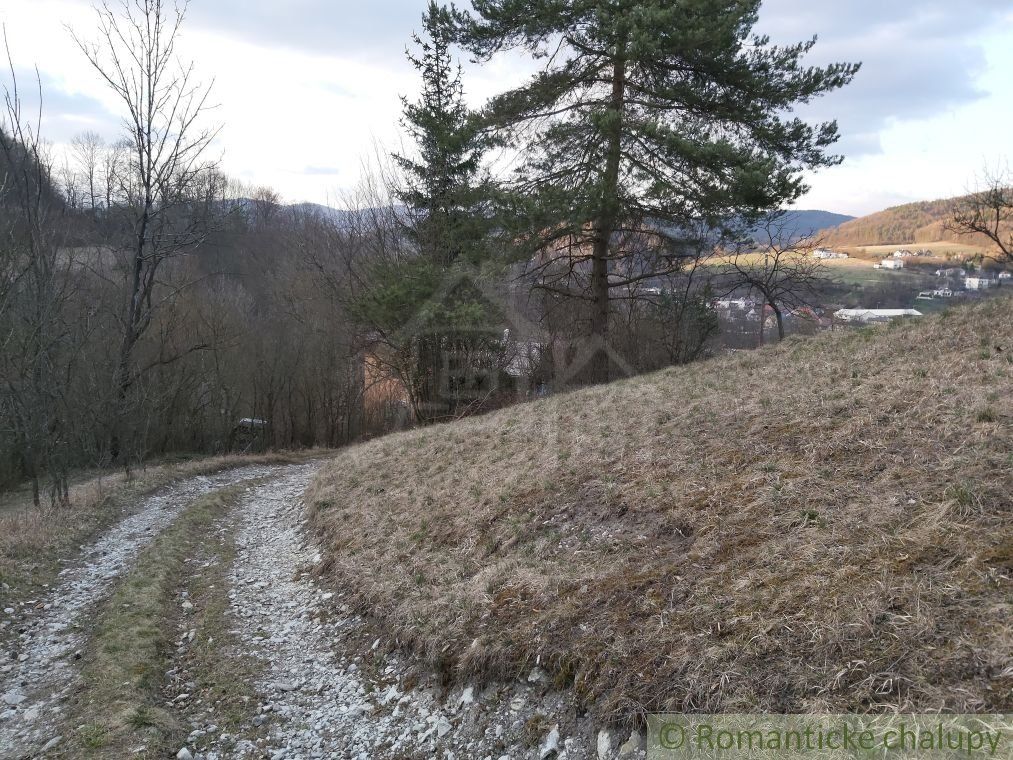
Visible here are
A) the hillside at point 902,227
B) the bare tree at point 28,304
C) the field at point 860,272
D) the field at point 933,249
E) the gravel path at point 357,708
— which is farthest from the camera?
the field at point 860,272

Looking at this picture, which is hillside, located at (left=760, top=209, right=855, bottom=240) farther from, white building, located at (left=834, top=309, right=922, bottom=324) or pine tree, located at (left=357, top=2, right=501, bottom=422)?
pine tree, located at (left=357, top=2, right=501, bottom=422)

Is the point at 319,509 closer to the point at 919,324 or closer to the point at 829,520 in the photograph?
the point at 829,520

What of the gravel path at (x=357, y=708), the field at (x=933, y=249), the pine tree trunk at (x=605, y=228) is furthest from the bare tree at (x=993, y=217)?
the gravel path at (x=357, y=708)

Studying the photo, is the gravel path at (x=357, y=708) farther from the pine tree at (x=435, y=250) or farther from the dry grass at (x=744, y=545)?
the pine tree at (x=435, y=250)

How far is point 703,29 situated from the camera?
1149 cm

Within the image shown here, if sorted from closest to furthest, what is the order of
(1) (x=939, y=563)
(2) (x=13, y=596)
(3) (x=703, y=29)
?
1. (1) (x=939, y=563)
2. (2) (x=13, y=596)
3. (3) (x=703, y=29)

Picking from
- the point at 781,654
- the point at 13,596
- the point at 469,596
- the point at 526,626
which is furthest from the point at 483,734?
the point at 13,596

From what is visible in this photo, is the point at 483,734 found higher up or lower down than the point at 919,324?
lower down

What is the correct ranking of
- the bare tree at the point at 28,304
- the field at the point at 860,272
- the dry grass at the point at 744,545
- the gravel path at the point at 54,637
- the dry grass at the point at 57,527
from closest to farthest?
the dry grass at the point at 744,545 < the gravel path at the point at 54,637 < the dry grass at the point at 57,527 < the bare tree at the point at 28,304 < the field at the point at 860,272

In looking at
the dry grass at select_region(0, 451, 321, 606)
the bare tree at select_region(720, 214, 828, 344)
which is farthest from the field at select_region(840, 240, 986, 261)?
the dry grass at select_region(0, 451, 321, 606)

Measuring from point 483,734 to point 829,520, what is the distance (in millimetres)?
2742

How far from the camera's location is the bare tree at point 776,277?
17.8 m

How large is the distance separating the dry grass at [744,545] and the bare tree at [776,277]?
8.98 metres

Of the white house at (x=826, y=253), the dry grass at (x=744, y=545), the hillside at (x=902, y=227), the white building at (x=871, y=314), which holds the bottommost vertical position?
the dry grass at (x=744, y=545)
